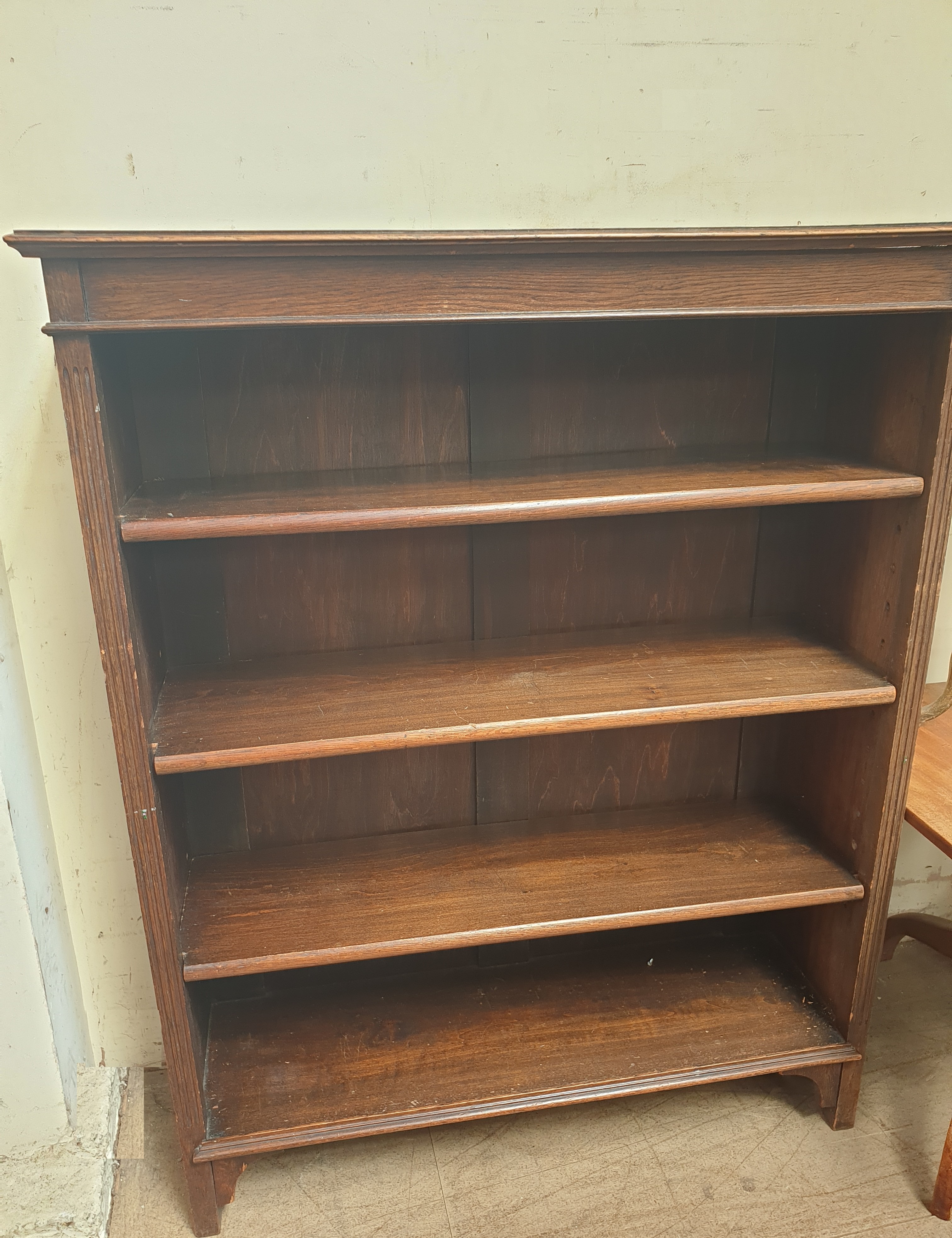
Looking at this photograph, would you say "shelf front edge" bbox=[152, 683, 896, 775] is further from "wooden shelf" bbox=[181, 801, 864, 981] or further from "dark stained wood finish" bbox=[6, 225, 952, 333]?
"dark stained wood finish" bbox=[6, 225, 952, 333]

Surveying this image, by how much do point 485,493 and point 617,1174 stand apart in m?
1.33

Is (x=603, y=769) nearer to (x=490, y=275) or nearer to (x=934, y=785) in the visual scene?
(x=934, y=785)

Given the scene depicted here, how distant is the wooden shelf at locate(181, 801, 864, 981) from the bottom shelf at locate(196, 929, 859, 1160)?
0.82ft

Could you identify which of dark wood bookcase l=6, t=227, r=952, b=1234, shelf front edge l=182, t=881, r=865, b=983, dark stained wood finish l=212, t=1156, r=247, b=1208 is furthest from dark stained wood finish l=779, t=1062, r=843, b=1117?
dark stained wood finish l=212, t=1156, r=247, b=1208

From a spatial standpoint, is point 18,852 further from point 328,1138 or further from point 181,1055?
point 328,1138

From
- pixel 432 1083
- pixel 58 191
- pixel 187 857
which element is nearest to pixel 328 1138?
pixel 432 1083

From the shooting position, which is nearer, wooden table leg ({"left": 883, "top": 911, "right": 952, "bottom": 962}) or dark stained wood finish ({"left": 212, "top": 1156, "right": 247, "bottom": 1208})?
dark stained wood finish ({"left": 212, "top": 1156, "right": 247, "bottom": 1208})

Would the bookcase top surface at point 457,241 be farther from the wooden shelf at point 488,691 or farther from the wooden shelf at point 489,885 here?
the wooden shelf at point 489,885

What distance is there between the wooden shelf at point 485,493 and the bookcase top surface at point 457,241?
0.35 meters

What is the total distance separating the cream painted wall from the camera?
1.42 metres

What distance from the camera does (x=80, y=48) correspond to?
4.55 feet

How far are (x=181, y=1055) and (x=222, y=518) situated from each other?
0.93m

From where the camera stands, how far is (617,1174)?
170cm

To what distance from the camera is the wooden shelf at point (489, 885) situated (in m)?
1.55
